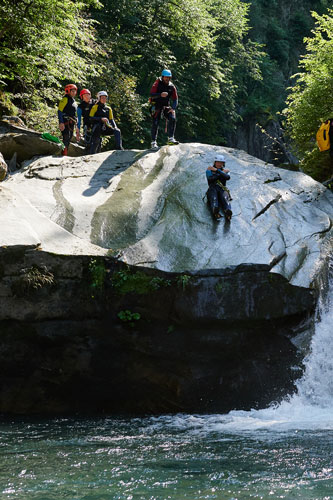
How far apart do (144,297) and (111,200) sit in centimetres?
236

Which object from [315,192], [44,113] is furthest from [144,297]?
[44,113]

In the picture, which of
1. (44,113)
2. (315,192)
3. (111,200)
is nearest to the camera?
(111,200)

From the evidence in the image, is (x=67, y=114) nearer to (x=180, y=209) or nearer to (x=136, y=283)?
Answer: (x=180, y=209)

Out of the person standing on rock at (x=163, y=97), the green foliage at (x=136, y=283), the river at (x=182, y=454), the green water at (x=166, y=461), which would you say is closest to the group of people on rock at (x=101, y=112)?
the person standing on rock at (x=163, y=97)

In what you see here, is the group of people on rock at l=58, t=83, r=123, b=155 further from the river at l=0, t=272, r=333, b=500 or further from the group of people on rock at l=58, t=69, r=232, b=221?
the river at l=0, t=272, r=333, b=500

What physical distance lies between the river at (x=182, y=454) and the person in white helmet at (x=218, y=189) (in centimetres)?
321

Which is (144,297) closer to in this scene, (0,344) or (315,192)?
(0,344)

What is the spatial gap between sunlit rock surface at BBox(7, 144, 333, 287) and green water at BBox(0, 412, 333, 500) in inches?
113

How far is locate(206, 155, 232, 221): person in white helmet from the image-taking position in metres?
10.2

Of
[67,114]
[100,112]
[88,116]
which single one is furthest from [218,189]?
[67,114]

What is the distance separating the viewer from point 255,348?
9203 mm

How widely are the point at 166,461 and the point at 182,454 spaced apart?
318mm

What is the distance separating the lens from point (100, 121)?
12805mm

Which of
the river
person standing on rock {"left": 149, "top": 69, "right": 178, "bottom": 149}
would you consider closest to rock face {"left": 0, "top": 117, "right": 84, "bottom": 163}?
person standing on rock {"left": 149, "top": 69, "right": 178, "bottom": 149}
